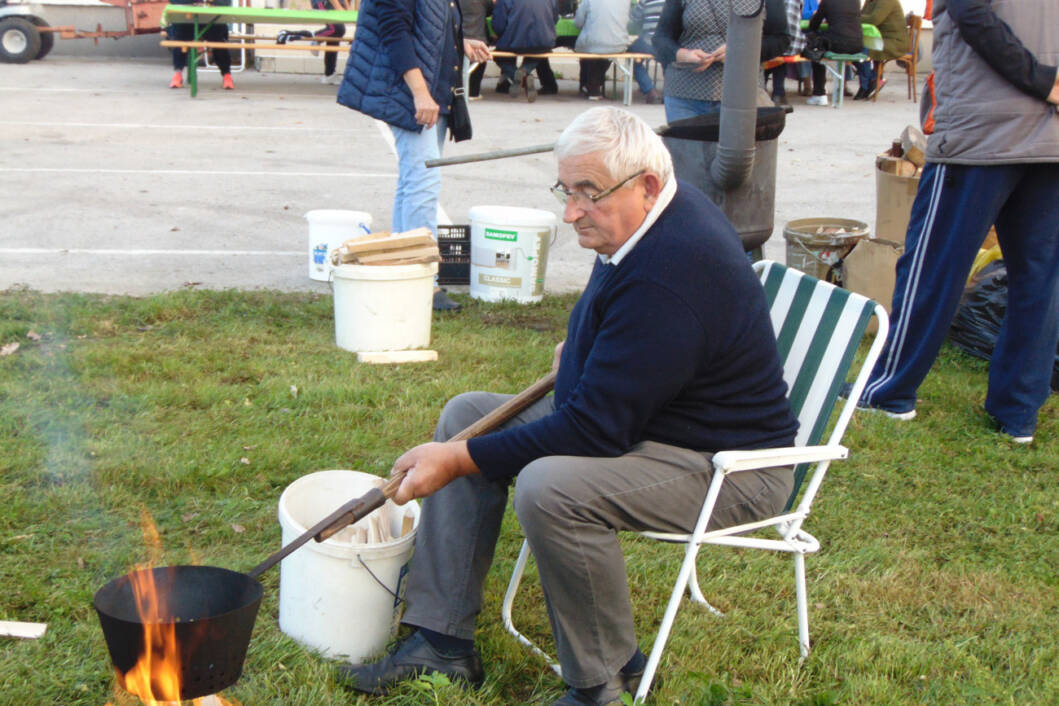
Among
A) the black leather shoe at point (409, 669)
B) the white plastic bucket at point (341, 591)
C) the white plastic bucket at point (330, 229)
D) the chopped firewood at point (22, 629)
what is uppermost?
the white plastic bucket at point (330, 229)

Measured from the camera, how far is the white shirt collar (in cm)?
254

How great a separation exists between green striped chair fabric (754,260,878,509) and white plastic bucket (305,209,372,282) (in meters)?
3.15

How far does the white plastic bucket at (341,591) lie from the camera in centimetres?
279

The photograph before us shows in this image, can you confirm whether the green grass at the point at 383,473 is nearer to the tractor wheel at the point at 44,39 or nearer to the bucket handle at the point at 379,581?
the bucket handle at the point at 379,581

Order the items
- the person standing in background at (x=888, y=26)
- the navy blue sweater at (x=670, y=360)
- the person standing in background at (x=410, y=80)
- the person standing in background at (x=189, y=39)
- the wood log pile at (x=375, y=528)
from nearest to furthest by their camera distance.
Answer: the navy blue sweater at (x=670, y=360) < the wood log pile at (x=375, y=528) < the person standing in background at (x=410, y=80) < the person standing in background at (x=189, y=39) < the person standing in background at (x=888, y=26)

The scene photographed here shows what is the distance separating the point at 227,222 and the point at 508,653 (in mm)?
5597

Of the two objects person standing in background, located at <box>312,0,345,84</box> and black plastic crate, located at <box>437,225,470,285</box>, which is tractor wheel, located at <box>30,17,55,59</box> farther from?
black plastic crate, located at <box>437,225,470,285</box>

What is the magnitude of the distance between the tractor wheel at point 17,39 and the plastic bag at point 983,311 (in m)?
16.2

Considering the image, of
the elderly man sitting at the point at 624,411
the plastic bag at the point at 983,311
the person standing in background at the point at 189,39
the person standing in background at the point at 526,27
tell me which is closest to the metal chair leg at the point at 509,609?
the elderly man sitting at the point at 624,411

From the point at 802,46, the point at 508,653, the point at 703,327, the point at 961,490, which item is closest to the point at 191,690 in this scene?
the point at 508,653

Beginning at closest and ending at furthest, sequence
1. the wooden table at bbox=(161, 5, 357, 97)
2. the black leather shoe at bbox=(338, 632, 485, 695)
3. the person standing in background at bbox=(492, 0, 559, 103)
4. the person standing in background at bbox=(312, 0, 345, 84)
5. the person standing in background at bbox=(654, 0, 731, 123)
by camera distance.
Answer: the black leather shoe at bbox=(338, 632, 485, 695)
the person standing in background at bbox=(654, 0, 731, 123)
the wooden table at bbox=(161, 5, 357, 97)
the person standing in background at bbox=(492, 0, 559, 103)
the person standing in background at bbox=(312, 0, 345, 84)

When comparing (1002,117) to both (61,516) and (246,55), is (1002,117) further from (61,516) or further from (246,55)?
(246,55)

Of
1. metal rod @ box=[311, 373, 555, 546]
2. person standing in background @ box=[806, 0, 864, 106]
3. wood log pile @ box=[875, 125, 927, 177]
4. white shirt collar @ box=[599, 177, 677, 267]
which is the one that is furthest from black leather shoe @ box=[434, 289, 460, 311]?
person standing in background @ box=[806, 0, 864, 106]

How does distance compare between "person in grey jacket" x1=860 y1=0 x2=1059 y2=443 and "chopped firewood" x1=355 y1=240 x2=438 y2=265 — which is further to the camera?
"chopped firewood" x1=355 y1=240 x2=438 y2=265
